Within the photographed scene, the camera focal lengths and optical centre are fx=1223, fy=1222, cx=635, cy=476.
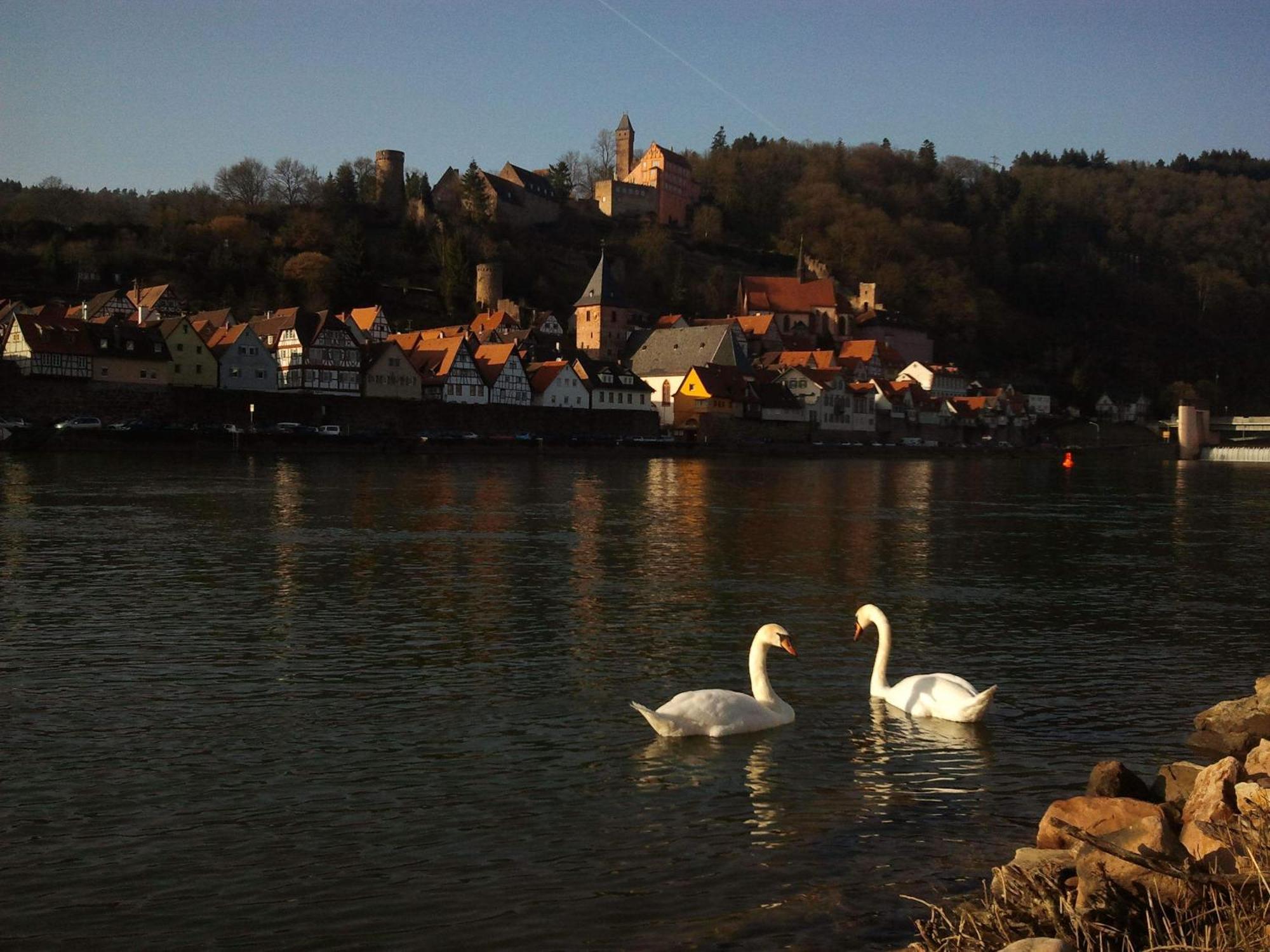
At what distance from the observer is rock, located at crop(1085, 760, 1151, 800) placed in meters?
9.67

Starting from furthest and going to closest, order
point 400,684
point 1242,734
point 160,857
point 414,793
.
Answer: point 400,684
point 1242,734
point 414,793
point 160,857

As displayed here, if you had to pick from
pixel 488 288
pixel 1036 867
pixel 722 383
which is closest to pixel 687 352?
pixel 722 383

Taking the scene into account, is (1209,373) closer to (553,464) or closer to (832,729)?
(553,464)

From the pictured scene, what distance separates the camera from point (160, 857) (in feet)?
30.6

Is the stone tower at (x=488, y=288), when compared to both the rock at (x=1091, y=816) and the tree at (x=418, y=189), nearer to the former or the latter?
the tree at (x=418, y=189)

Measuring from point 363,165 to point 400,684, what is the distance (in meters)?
169

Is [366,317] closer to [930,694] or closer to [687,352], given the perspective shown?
[687,352]

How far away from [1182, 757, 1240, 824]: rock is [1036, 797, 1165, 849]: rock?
0.32m

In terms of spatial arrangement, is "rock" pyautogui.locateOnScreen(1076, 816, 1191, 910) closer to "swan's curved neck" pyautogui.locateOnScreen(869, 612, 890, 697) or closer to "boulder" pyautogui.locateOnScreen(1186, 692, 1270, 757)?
"boulder" pyautogui.locateOnScreen(1186, 692, 1270, 757)

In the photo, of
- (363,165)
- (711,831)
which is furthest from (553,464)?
(363,165)

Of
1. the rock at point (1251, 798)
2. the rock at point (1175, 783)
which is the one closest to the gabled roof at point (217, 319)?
the rock at point (1175, 783)

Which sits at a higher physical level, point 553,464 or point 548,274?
point 548,274

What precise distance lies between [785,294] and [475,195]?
42.8 meters

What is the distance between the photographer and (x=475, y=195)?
15900 centimetres
